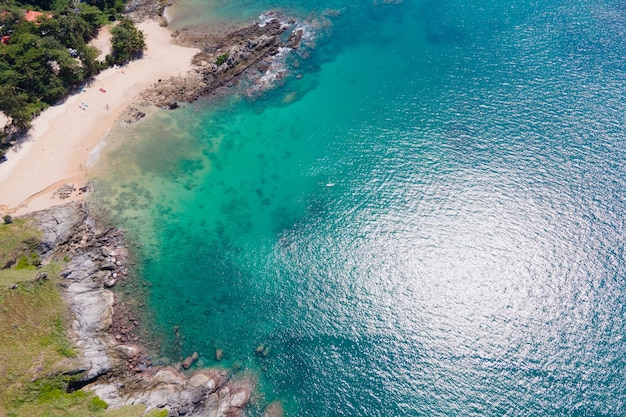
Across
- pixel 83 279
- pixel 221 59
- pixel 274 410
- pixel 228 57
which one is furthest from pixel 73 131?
pixel 274 410

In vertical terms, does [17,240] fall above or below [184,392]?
above

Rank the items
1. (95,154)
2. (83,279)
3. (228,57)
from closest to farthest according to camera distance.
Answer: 1. (83,279)
2. (95,154)
3. (228,57)

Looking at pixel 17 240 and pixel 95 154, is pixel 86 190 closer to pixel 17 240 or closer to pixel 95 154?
pixel 95 154

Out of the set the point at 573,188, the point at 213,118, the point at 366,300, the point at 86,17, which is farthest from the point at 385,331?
the point at 86,17

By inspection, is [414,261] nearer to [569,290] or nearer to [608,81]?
[569,290]

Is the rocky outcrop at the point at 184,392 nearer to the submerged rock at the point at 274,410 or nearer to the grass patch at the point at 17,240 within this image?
the submerged rock at the point at 274,410

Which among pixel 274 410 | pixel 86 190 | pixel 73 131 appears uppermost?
pixel 73 131

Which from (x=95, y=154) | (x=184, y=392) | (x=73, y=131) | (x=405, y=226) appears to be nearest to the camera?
(x=184, y=392)

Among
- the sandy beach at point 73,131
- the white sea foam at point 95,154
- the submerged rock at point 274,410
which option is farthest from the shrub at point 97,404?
the white sea foam at point 95,154
